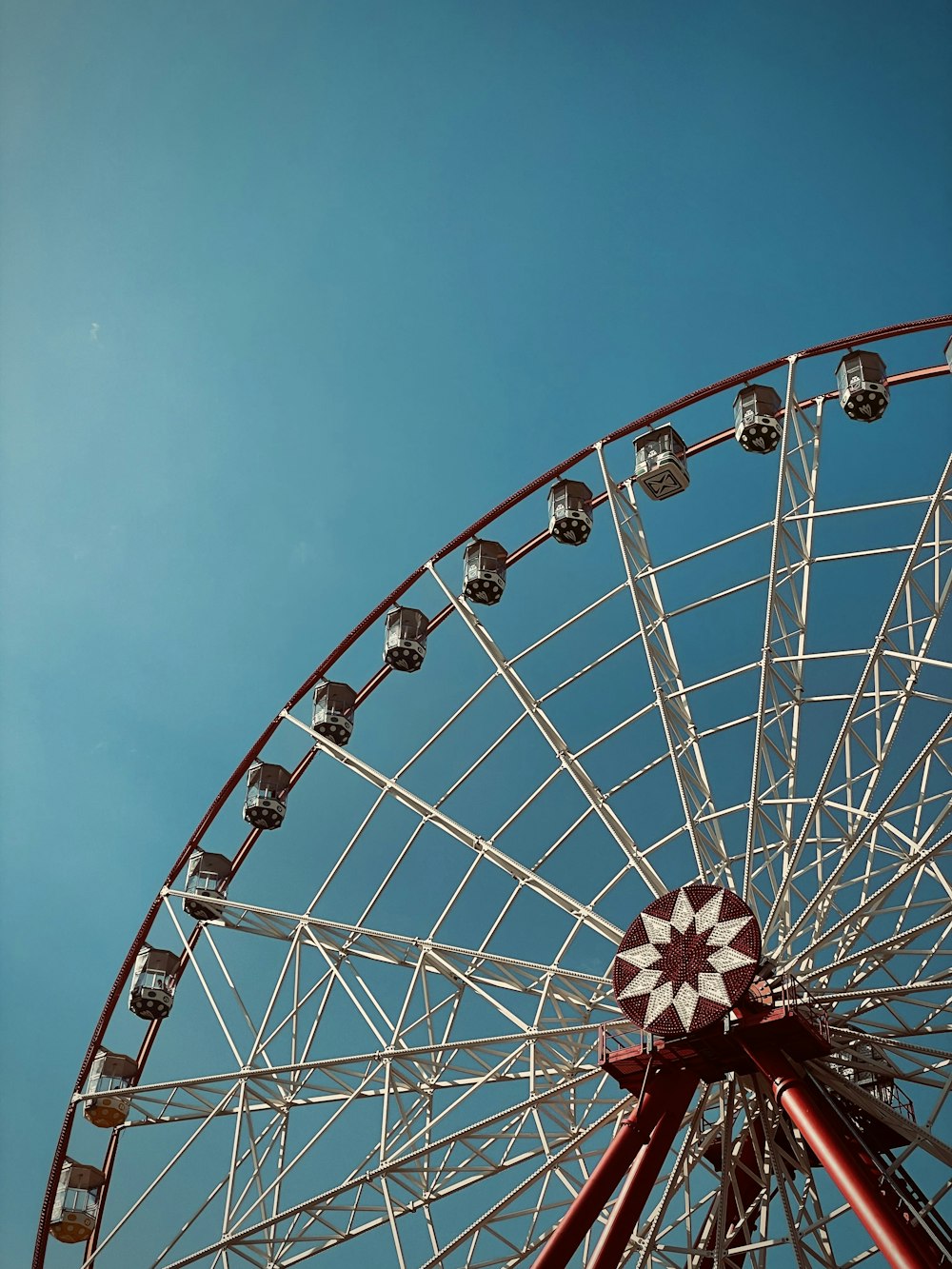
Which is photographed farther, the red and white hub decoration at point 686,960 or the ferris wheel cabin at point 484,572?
the ferris wheel cabin at point 484,572

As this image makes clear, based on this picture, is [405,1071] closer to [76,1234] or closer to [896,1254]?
[76,1234]

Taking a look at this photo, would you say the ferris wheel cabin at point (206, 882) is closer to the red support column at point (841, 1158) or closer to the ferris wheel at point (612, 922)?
the ferris wheel at point (612, 922)

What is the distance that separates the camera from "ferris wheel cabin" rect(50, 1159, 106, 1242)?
23797 mm

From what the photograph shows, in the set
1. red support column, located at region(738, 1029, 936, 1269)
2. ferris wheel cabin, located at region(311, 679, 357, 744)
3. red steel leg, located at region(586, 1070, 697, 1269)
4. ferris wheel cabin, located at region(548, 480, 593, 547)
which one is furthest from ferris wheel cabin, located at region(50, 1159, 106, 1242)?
ferris wheel cabin, located at region(548, 480, 593, 547)

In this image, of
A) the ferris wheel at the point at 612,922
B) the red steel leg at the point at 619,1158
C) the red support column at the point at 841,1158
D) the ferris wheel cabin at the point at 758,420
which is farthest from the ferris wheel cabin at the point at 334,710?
the red support column at the point at 841,1158

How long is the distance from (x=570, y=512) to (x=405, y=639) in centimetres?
393

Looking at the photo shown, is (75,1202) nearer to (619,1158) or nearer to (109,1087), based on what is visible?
(109,1087)

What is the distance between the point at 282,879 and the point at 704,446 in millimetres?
25039

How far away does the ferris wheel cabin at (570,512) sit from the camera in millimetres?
23891

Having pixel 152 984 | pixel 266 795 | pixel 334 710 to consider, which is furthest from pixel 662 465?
pixel 152 984

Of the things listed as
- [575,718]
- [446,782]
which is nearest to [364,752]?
[446,782]

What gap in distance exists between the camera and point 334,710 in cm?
2572

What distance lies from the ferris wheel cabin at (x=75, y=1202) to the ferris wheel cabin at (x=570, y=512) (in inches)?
561

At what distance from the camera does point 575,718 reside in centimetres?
4497
